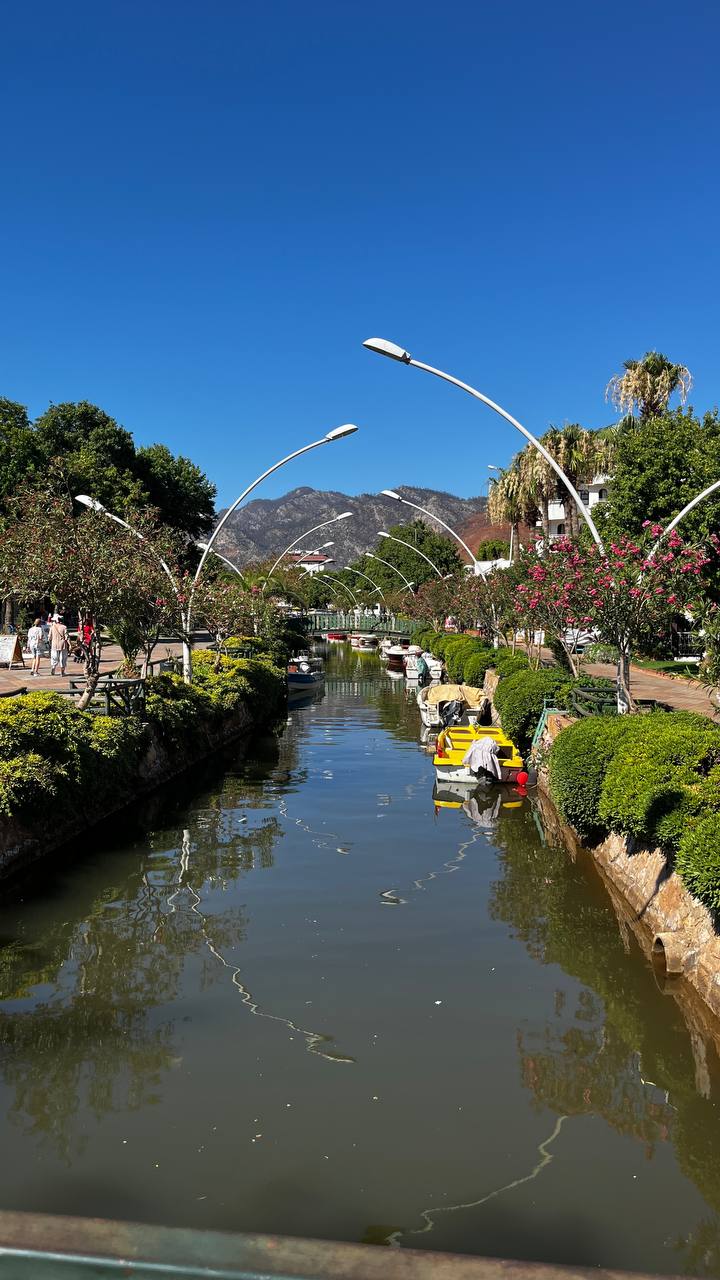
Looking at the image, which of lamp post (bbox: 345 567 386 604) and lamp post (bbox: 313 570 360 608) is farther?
lamp post (bbox: 313 570 360 608)

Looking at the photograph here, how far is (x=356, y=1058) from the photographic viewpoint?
8141 millimetres

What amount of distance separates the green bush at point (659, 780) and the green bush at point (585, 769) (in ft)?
1.56

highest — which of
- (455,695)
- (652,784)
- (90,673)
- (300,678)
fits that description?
(90,673)

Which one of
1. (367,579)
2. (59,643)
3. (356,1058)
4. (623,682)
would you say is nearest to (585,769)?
(623,682)

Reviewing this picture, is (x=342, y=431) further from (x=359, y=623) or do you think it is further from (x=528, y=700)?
(x=359, y=623)

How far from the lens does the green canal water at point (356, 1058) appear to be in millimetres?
6027

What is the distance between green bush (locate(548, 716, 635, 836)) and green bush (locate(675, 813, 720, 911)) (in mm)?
4072

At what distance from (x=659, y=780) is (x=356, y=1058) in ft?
16.4

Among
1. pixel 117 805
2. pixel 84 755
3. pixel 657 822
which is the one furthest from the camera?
pixel 117 805

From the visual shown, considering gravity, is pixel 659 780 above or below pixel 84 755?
above

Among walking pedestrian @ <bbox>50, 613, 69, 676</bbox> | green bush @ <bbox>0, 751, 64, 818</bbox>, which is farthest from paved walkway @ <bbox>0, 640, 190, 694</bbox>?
green bush @ <bbox>0, 751, 64, 818</bbox>

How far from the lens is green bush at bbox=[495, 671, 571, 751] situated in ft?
Result: 77.2

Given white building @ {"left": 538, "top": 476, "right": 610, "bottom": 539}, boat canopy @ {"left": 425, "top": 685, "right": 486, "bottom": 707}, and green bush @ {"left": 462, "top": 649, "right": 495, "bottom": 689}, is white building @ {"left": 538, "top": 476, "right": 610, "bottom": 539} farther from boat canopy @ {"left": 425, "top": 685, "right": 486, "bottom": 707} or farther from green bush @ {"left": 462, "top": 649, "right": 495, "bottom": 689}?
boat canopy @ {"left": 425, "top": 685, "right": 486, "bottom": 707}

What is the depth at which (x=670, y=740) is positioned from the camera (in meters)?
12.1
